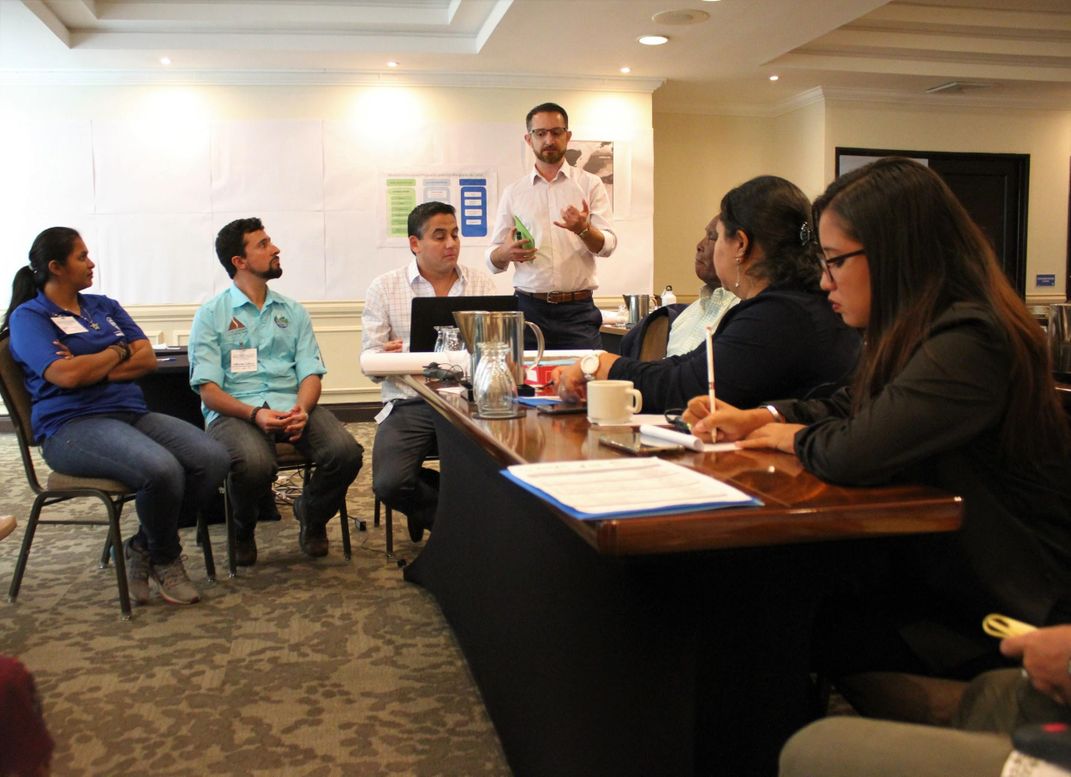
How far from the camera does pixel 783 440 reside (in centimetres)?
142

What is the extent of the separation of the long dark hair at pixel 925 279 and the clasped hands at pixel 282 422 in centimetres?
237

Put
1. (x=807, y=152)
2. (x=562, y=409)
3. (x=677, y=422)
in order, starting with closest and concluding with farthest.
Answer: (x=677, y=422)
(x=562, y=409)
(x=807, y=152)

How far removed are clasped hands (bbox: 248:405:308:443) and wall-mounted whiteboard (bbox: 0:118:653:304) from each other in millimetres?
3537

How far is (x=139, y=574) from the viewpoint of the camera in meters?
3.01

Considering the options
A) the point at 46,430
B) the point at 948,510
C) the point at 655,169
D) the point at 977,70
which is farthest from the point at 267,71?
the point at 948,510

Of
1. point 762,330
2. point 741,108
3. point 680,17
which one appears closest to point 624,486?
point 762,330

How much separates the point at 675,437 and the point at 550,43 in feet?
16.5

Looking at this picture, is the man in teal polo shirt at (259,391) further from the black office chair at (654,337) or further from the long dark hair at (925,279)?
the long dark hair at (925,279)

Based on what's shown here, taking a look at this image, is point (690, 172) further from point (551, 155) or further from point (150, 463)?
point (150, 463)

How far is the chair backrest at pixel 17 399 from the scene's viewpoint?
9.43 ft

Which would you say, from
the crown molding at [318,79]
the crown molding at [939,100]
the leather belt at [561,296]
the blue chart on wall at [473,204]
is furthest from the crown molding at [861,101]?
the leather belt at [561,296]

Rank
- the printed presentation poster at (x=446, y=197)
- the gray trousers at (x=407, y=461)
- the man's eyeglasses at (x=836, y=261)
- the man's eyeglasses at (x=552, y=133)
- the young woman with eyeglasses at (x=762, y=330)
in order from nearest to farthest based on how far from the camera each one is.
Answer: the man's eyeglasses at (x=836, y=261) < the young woman with eyeglasses at (x=762, y=330) < the gray trousers at (x=407, y=461) < the man's eyeglasses at (x=552, y=133) < the printed presentation poster at (x=446, y=197)

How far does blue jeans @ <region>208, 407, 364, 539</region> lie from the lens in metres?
3.18

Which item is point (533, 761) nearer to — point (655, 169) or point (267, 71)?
point (267, 71)
